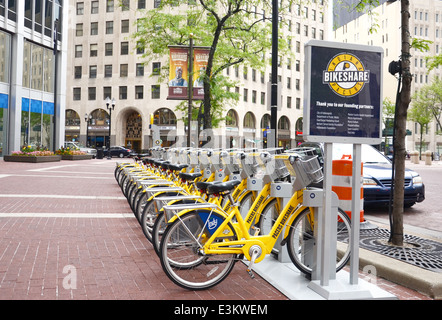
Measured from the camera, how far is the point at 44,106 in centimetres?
3672

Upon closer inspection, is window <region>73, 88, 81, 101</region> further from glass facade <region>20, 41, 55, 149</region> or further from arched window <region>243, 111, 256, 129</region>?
glass facade <region>20, 41, 55, 149</region>

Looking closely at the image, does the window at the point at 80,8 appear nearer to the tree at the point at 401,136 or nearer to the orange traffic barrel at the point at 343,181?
the orange traffic barrel at the point at 343,181

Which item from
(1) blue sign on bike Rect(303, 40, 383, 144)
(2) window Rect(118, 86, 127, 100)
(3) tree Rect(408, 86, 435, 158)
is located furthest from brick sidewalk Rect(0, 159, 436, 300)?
(3) tree Rect(408, 86, 435, 158)

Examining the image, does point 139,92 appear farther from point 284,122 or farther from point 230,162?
point 230,162

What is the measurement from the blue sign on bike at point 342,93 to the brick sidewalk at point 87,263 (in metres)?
1.60

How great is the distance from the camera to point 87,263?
5.18m

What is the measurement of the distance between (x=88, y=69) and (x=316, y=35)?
3606 centimetres

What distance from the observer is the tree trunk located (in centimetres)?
591

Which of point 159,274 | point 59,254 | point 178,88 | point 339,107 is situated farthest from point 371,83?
point 178,88

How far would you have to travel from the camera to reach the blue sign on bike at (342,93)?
416 cm

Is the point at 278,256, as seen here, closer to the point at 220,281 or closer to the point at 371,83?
the point at 220,281

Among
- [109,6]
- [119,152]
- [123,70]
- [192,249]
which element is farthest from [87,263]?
[109,6]

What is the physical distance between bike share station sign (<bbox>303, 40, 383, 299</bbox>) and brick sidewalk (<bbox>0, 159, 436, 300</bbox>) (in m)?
0.53

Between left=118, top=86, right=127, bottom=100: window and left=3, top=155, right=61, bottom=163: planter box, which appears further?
left=118, top=86, right=127, bottom=100: window
